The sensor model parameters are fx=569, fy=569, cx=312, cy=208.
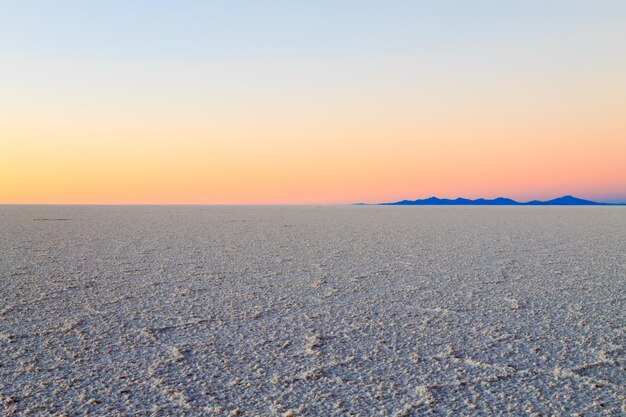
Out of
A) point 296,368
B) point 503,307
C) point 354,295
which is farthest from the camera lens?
point 354,295

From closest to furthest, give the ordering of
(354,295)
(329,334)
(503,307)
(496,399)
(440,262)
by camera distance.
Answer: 1. (496,399)
2. (329,334)
3. (503,307)
4. (354,295)
5. (440,262)

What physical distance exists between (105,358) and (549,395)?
1.47 m

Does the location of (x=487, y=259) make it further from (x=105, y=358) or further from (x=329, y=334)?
(x=105, y=358)

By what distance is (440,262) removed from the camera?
4613 mm

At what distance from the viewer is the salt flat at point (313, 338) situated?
1.64 m

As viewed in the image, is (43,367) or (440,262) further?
(440,262)

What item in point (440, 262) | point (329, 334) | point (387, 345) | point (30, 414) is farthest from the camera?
point (440, 262)

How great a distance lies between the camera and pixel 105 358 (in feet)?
6.58

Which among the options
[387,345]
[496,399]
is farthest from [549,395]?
[387,345]

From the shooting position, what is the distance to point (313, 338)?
7.43 feet

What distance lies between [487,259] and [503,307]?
80.6 inches

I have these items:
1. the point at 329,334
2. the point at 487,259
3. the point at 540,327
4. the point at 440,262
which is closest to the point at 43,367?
the point at 329,334

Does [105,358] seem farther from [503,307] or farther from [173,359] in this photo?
[503,307]

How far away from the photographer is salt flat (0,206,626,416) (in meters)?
1.64
